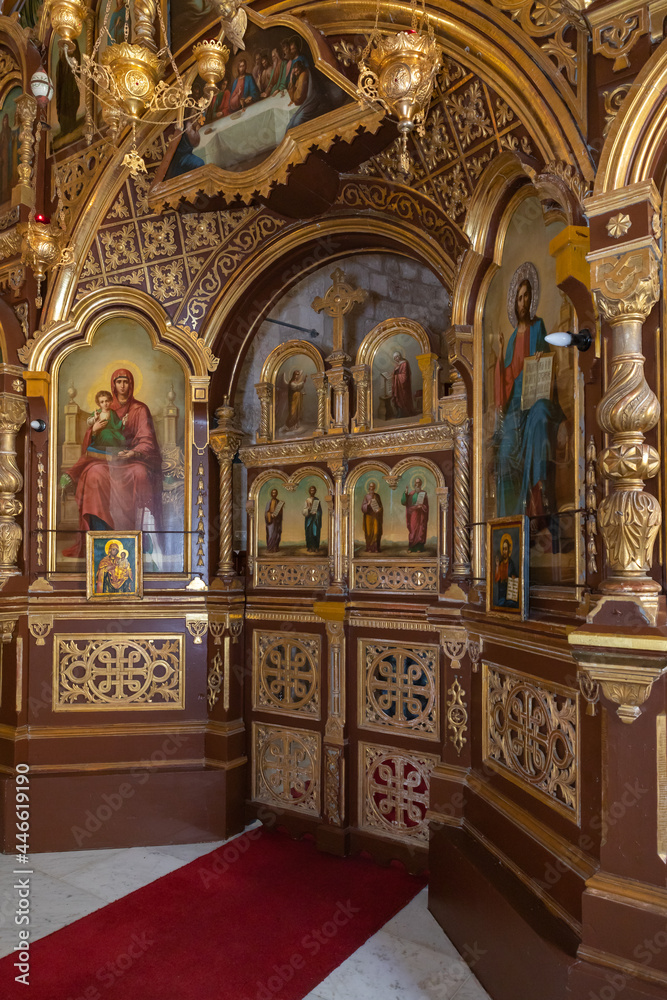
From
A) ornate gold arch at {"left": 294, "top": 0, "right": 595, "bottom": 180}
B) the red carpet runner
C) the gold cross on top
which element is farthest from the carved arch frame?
ornate gold arch at {"left": 294, "top": 0, "right": 595, "bottom": 180}

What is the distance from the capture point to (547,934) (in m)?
3.08

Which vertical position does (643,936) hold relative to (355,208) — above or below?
below

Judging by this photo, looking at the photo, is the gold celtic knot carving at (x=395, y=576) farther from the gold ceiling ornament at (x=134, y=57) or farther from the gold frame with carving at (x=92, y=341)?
the gold ceiling ornament at (x=134, y=57)

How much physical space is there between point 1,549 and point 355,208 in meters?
3.79

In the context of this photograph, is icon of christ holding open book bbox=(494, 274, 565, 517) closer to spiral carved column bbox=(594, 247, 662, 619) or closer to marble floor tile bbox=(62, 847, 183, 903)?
spiral carved column bbox=(594, 247, 662, 619)

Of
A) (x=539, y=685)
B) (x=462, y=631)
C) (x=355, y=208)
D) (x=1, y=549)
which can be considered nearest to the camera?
(x=539, y=685)

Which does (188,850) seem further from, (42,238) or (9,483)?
(42,238)

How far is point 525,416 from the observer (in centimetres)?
379

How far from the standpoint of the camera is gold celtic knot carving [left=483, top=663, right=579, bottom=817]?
10.7 feet

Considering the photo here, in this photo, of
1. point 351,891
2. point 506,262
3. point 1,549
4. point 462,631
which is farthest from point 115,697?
point 506,262

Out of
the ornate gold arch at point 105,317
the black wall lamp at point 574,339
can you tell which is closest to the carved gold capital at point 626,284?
the black wall lamp at point 574,339

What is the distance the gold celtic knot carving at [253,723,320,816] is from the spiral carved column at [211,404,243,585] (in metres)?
1.34

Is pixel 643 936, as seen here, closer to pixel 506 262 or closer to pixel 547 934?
pixel 547 934

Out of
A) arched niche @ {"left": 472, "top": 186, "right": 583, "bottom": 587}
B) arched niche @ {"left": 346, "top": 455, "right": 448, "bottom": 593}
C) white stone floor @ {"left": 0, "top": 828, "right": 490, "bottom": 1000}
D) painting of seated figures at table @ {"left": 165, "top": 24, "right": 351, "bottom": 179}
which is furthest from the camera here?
arched niche @ {"left": 346, "top": 455, "right": 448, "bottom": 593}
